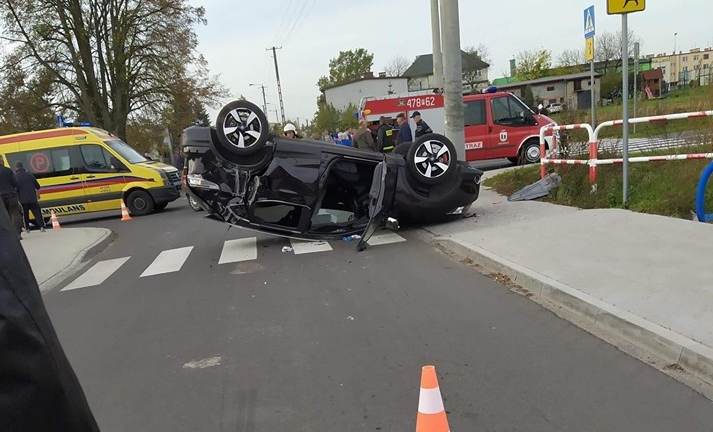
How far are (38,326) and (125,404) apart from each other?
3.06 metres

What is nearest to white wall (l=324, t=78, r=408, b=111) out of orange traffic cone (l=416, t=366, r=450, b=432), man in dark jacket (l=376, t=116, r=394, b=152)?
man in dark jacket (l=376, t=116, r=394, b=152)

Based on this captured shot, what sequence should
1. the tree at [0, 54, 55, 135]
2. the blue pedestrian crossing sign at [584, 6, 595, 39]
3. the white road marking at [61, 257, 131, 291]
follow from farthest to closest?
the tree at [0, 54, 55, 135]
the blue pedestrian crossing sign at [584, 6, 595, 39]
the white road marking at [61, 257, 131, 291]

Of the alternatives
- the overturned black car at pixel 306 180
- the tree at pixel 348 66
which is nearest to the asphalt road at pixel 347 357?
the overturned black car at pixel 306 180

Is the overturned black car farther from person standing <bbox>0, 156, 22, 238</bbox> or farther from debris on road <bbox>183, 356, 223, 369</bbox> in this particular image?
person standing <bbox>0, 156, 22, 238</bbox>

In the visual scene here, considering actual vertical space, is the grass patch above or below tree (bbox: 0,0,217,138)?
below

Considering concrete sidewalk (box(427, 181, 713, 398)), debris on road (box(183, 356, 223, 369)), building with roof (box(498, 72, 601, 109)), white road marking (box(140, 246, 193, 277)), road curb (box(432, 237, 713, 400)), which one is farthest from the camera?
building with roof (box(498, 72, 601, 109))

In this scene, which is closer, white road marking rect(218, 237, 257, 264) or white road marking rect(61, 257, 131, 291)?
white road marking rect(61, 257, 131, 291)

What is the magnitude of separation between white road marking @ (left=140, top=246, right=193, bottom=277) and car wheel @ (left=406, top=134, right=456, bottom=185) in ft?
12.6

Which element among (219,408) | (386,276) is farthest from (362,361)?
(386,276)

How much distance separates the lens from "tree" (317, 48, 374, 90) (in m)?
A: 102

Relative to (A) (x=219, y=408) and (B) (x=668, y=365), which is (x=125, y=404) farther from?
(B) (x=668, y=365)

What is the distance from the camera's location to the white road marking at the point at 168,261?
27.1ft

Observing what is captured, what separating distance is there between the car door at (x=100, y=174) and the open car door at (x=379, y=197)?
11.0m

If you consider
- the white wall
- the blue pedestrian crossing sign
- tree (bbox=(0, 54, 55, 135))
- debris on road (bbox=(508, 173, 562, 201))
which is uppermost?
the white wall
